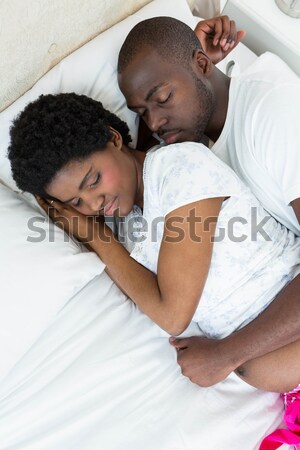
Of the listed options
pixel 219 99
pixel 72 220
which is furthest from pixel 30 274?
pixel 219 99

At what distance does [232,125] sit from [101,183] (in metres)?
0.36

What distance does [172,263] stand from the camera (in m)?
0.96

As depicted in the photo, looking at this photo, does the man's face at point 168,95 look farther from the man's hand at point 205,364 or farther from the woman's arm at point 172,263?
the man's hand at point 205,364

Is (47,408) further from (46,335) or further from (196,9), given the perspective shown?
(196,9)

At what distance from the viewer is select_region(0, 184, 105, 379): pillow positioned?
97 centimetres

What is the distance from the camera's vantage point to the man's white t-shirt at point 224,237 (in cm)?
95

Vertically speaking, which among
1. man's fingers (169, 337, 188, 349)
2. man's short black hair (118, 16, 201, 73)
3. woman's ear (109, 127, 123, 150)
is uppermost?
man's short black hair (118, 16, 201, 73)

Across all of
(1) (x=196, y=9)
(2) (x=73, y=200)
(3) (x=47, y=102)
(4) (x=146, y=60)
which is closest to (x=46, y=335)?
(2) (x=73, y=200)

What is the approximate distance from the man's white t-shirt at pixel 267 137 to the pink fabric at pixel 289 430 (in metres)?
0.40

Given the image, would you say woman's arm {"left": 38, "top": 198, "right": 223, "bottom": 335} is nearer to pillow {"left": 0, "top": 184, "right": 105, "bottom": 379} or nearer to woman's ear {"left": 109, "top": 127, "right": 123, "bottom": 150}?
pillow {"left": 0, "top": 184, "right": 105, "bottom": 379}

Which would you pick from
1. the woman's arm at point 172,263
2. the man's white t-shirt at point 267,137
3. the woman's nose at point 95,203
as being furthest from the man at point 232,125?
the woman's nose at point 95,203

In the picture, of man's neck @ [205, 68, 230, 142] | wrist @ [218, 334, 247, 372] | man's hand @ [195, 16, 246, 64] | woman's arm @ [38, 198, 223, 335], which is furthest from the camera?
man's hand @ [195, 16, 246, 64]

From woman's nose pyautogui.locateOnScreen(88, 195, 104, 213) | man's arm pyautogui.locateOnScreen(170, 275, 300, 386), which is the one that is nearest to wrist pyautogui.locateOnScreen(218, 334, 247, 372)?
man's arm pyautogui.locateOnScreen(170, 275, 300, 386)

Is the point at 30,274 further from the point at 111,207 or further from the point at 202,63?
the point at 202,63
